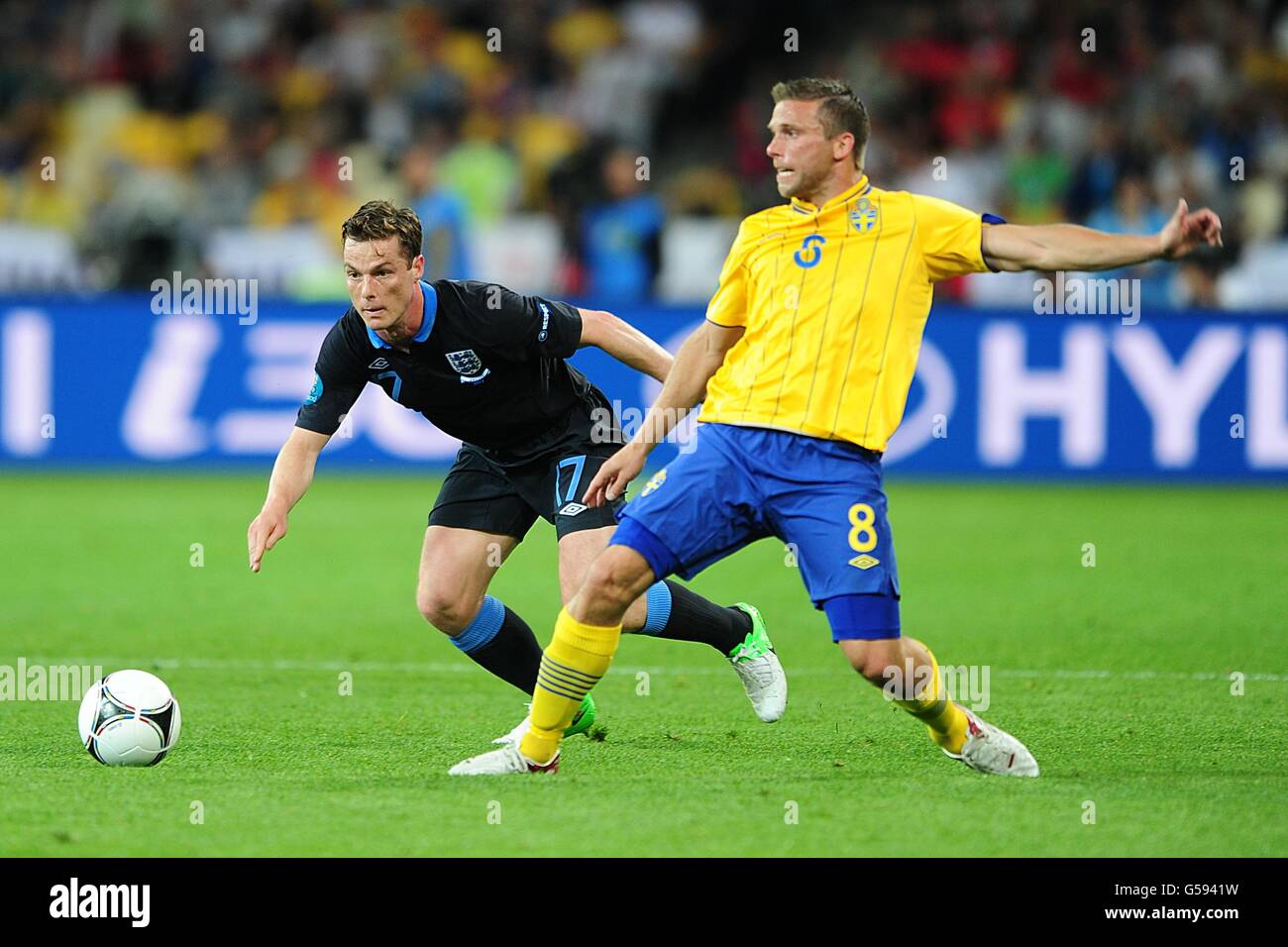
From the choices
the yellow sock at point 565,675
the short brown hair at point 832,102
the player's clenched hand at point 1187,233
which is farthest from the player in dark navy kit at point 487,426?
the player's clenched hand at point 1187,233

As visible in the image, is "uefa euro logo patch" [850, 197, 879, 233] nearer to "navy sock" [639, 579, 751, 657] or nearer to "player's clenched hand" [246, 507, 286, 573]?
"navy sock" [639, 579, 751, 657]

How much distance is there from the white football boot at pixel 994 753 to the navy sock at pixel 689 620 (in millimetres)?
1193

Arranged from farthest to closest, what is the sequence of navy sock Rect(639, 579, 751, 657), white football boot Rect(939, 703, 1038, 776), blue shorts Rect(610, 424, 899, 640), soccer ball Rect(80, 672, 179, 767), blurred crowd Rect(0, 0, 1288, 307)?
blurred crowd Rect(0, 0, 1288, 307) < navy sock Rect(639, 579, 751, 657) < soccer ball Rect(80, 672, 179, 767) < white football boot Rect(939, 703, 1038, 776) < blue shorts Rect(610, 424, 899, 640)

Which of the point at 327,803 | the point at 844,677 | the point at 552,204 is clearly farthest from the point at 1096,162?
the point at 327,803

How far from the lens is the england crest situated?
254 inches

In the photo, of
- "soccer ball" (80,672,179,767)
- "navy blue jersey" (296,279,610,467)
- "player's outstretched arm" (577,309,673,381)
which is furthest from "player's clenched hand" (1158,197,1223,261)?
"soccer ball" (80,672,179,767)

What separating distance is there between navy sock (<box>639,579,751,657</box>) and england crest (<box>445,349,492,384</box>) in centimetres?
101

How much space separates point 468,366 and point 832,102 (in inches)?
64.4

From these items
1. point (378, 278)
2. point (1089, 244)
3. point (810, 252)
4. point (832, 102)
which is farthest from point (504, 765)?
point (1089, 244)

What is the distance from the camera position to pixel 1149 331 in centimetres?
1438

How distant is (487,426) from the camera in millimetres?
6652

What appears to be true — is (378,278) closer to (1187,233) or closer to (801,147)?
(801,147)

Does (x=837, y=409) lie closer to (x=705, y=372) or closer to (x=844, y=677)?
(x=705, y=372)
